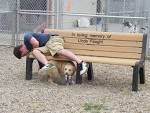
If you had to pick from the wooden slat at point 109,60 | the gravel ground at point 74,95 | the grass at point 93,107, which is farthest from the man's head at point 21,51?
the grass at point 93,107

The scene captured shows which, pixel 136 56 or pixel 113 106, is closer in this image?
pixel 113 106

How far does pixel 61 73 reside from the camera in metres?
7.99

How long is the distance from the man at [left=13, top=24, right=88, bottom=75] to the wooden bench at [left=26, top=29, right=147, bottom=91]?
0.12 m

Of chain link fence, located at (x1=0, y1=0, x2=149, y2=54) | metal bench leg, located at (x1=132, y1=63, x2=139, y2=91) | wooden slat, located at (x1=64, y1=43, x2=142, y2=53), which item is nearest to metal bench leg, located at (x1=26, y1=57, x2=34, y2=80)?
wooden slat, located at (x1=64, y1=43, x2=142, y2=53)

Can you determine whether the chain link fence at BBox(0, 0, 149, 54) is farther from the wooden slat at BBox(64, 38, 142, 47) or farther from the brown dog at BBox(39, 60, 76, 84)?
the brown dog at BBox(39, 60, 76, 84)

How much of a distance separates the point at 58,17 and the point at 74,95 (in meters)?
5.12

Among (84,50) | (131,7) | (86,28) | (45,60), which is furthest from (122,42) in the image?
(131,7)

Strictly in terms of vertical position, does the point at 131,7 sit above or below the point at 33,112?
above

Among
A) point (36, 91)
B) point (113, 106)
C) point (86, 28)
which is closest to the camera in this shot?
point (113, 106)

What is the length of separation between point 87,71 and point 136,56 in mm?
984

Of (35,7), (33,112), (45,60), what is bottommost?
(33,112)

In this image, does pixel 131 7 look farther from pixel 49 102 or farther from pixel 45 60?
pixel 49 102

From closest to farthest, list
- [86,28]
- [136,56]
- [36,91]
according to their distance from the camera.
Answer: [36,91] < [136,56] < [86,28]

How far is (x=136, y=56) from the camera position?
310 inches
